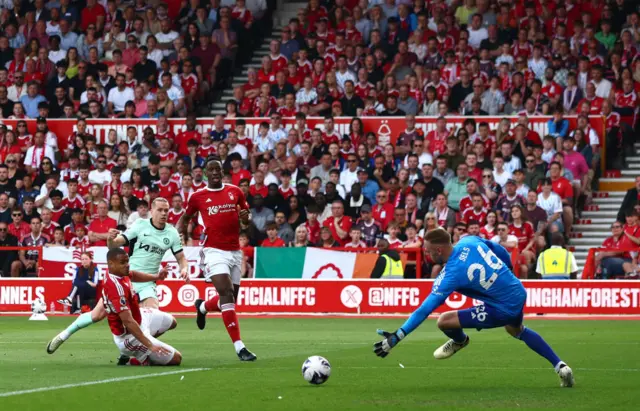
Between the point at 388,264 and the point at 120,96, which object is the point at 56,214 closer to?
the point at 120,96

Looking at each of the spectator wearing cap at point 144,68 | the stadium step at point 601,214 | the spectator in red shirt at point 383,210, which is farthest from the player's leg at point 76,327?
the spectator wearing cap at point 144,68

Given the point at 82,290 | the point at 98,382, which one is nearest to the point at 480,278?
the point at 98,382

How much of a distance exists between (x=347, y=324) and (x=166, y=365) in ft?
27.9

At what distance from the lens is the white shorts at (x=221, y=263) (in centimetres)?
1383

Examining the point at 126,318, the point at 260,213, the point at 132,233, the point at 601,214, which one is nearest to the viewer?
the point at 126,318

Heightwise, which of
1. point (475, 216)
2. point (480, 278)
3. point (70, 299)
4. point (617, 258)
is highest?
point (480, 278)

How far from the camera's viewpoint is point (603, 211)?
86.1ft

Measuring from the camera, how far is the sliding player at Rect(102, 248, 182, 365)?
40.0 feet

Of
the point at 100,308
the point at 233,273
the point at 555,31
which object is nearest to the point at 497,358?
the point at 233,273

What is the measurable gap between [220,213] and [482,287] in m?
4.20

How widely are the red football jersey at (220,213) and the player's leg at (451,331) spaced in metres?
3.59

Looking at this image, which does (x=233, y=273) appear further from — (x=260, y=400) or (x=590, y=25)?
(x=590, y=25)

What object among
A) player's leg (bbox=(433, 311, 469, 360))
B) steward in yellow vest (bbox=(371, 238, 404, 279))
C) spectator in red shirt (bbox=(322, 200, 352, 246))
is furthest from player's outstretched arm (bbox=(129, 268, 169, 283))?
spectator in red shirt (bbox=(322, 200, 352, 246))

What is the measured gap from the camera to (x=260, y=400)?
379 inches
